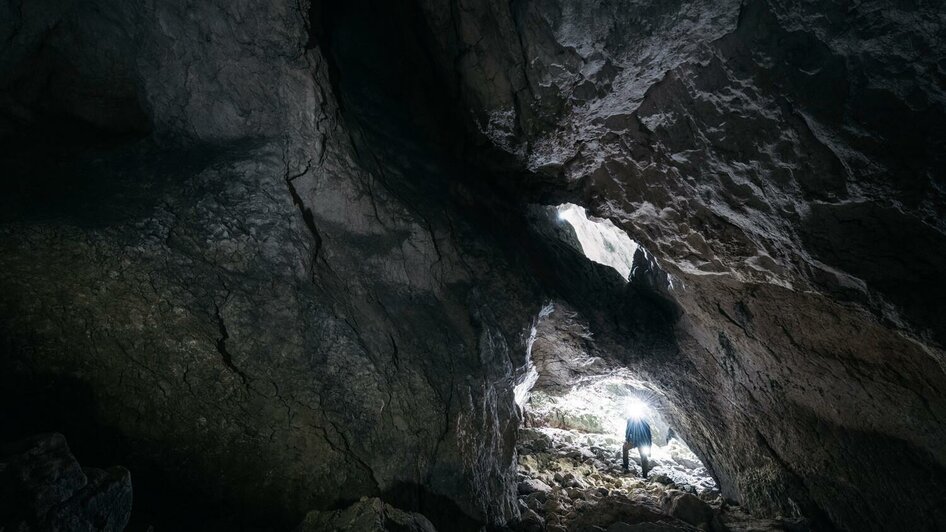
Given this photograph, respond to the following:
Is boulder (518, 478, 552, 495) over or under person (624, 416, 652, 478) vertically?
under

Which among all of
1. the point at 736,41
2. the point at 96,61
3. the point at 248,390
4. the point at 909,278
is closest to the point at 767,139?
the point at 736,41

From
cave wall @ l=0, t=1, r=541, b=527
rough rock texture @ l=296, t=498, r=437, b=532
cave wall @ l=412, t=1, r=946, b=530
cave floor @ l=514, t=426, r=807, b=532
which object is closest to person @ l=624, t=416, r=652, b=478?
cave floor @ l=514, t=426, r=807, b=532

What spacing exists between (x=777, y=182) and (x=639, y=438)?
7.72 meters

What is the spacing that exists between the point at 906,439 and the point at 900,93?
3.86 metres

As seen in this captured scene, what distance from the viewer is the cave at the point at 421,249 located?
2.71 m

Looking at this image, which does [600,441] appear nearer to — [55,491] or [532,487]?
[532,487]

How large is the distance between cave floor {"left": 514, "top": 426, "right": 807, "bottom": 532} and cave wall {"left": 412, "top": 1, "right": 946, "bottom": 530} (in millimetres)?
1332

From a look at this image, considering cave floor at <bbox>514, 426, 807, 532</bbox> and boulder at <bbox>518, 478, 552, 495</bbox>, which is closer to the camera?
cave floor at <bbox>514, 426, 807, 532</bbox>

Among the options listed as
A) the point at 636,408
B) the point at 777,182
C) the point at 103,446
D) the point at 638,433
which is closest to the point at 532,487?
the point at 638,433

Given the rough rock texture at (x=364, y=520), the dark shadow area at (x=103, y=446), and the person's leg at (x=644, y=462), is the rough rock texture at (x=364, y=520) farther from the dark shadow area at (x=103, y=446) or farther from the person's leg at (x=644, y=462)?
the person's leg at (x=644, y=462)

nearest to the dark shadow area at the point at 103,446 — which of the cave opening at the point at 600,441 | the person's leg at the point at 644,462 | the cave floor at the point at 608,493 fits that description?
the cave floor at the point at 608,493

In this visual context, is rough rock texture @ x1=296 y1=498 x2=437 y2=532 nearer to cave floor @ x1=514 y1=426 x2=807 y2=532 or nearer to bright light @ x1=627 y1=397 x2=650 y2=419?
cave floor @ x1=514 y1=426 x2=807 y2=532

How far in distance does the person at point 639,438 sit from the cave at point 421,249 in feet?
10.8

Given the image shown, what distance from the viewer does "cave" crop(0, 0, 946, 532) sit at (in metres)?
2.71
